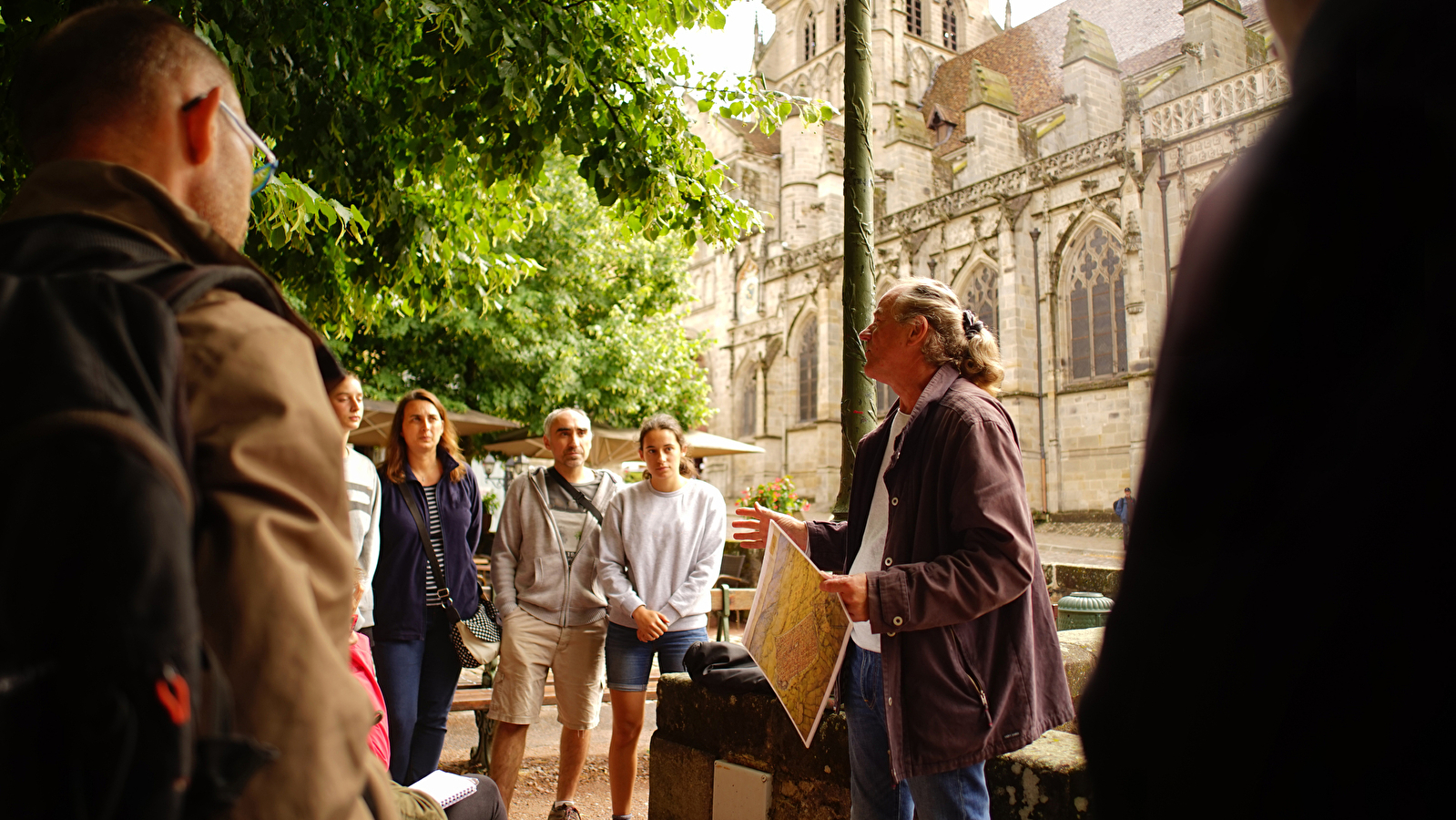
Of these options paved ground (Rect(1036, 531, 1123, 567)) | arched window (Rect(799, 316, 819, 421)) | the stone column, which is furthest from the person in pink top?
arched window (Rect(799, 316, 819, 421))

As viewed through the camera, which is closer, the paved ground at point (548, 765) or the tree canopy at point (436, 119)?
the tree canopy at point (436, 119)

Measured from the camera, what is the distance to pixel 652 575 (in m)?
4.57

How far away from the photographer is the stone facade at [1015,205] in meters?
23.2

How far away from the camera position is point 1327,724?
0.79 m

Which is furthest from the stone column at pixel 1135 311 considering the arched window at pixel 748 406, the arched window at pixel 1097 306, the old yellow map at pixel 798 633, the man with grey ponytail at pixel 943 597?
the man with grey ponytail at pixel 943 597

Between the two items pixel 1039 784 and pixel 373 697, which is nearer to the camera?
pixel 1039 784

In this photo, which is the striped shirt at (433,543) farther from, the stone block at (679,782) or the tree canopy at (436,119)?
the tree canopy at (436,119)

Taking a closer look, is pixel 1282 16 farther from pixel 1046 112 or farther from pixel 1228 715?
pixel 1046 112

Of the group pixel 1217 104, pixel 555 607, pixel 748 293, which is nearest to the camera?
pixel 555 607

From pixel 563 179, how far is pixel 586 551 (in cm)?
1325

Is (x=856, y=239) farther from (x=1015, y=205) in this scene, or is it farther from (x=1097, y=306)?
(x=1015, y=205)

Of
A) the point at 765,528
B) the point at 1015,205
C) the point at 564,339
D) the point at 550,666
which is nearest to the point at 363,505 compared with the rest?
the point at 550,666

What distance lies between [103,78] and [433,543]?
3.36 m

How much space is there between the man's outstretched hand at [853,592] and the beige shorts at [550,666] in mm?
2435
